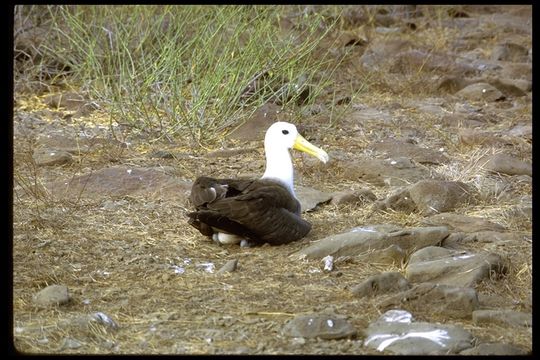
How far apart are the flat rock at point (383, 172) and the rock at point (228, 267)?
6.49 feet

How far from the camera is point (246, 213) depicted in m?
5.45

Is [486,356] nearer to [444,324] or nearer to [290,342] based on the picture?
[444,324]

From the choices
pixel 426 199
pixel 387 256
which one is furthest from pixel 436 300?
pixel 426 199

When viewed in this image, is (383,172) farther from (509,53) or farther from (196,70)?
(509,53)

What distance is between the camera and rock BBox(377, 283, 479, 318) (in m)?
4.38

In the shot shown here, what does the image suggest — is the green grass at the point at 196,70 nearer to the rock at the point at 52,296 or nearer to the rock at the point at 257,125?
the rock at the point at 257,125

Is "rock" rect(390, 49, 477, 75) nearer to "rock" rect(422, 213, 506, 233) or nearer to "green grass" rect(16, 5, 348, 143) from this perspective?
"green grass" rect(16, 5, 348, 143)

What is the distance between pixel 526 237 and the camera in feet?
18.1

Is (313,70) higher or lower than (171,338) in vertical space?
higher

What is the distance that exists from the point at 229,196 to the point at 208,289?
88 cm

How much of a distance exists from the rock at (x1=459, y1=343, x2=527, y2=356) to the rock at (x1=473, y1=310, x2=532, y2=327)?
30cm

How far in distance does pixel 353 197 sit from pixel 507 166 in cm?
131

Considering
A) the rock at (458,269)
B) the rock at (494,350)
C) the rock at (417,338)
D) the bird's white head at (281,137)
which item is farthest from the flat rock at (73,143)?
the rock at (494,350)
